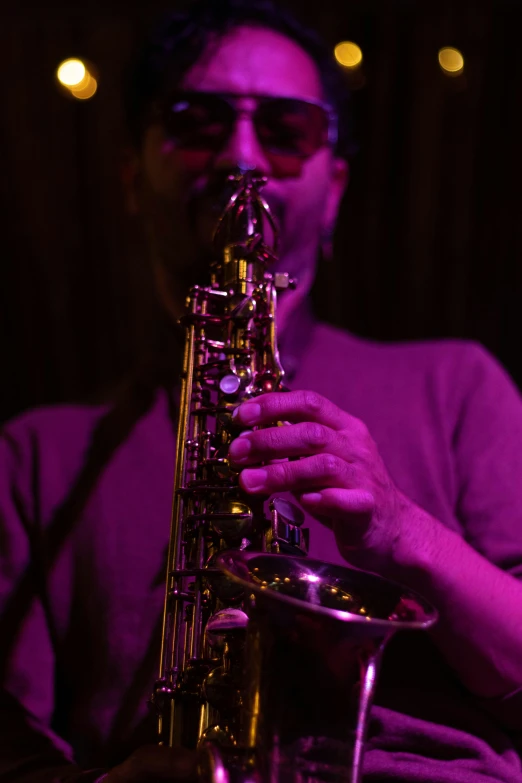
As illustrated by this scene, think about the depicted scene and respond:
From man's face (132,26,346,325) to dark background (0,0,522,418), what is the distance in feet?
1.57

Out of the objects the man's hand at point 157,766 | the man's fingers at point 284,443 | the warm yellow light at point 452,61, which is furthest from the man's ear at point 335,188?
the man's hand at point 157,766

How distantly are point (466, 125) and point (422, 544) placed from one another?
168 centimetres

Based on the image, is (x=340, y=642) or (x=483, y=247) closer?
(x=340, y=642)

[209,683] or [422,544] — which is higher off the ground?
[422,544]

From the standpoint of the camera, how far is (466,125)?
8.75 ft

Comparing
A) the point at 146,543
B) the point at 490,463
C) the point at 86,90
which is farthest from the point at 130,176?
the point at 490,463

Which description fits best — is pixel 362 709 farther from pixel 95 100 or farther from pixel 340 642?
pixel 95 100

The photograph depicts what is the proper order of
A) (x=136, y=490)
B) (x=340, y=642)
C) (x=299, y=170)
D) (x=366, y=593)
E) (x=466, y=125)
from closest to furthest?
(x=340, y=642), (x=366, y=593), (x=136, y=490), (x=299, y=170), (x=466, y=125)

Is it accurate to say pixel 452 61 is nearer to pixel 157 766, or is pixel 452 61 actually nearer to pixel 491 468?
pixel 491 468

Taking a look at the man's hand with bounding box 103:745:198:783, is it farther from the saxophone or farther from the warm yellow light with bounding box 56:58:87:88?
the warm yellow light with bounding box 56:58:87:88

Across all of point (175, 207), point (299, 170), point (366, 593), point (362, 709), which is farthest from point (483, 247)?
point (362, 709)

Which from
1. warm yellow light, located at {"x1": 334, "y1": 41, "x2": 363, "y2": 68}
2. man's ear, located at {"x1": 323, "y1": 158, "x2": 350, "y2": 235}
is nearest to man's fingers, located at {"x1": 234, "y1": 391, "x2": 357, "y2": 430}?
man's ear, located at {"x1": 323, "y1": 158, "x2": 350, "y2": 235}

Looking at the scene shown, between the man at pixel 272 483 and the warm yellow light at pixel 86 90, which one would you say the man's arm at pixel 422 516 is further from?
the warm yellow light at pixel 86 90

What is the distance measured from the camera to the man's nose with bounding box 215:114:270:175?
2.06 m
